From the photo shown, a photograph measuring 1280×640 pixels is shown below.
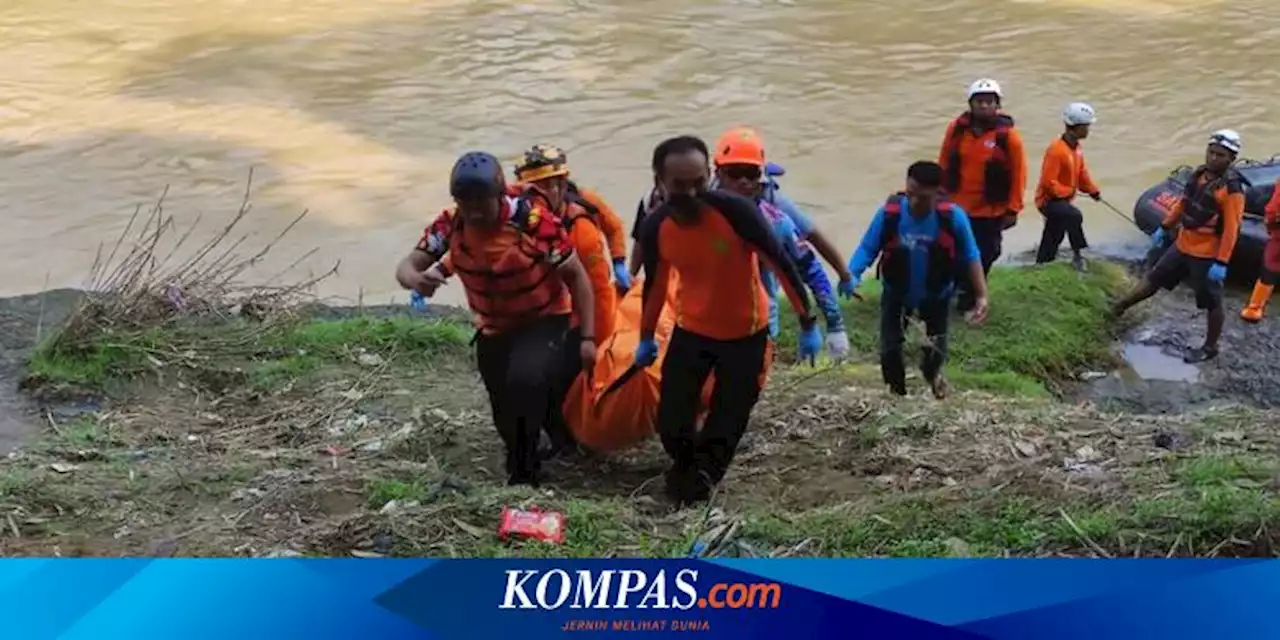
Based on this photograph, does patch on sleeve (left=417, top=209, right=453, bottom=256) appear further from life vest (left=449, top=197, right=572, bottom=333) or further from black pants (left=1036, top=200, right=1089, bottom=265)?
black pants (left=1036, top=200, right=1089, bottom=265)

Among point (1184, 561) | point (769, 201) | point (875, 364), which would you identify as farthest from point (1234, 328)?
point (1184, 561)

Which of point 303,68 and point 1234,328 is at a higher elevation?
point 303,68

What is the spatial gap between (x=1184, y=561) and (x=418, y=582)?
1748 millimetres

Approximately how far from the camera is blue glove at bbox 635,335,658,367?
5582 millimetres

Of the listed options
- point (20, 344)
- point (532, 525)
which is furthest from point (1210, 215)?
point (20, 344)

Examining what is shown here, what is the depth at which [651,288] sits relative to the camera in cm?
538

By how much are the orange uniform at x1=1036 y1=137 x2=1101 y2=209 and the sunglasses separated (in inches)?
196

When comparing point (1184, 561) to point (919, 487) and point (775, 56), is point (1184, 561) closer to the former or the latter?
point (919, 487)

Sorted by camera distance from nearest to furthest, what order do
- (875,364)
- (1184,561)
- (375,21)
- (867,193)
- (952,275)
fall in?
(1184,561) < (952,275) < (875,364) < (867,193) < (375,21)

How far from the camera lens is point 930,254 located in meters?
6.75

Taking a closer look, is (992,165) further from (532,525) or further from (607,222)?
(532,525)

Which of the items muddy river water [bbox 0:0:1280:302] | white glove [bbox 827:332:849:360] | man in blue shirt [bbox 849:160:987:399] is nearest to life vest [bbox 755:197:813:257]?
white glove [bbox 827:332:849:360]

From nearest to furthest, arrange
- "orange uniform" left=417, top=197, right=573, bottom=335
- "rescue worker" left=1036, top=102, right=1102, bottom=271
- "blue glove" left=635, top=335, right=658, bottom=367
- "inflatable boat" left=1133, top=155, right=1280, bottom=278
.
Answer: "orange uniform" left=417, top=197, right=573, bottom=335 < "blue glove" left=635, top=335, right=658, bottom=367 < "rescue worker" left=1036, top=102, right=1102, bottom=271 < "inflatable boat" left=1133, top=155, right=1280, bottom=278

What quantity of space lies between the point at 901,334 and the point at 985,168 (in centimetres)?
191
